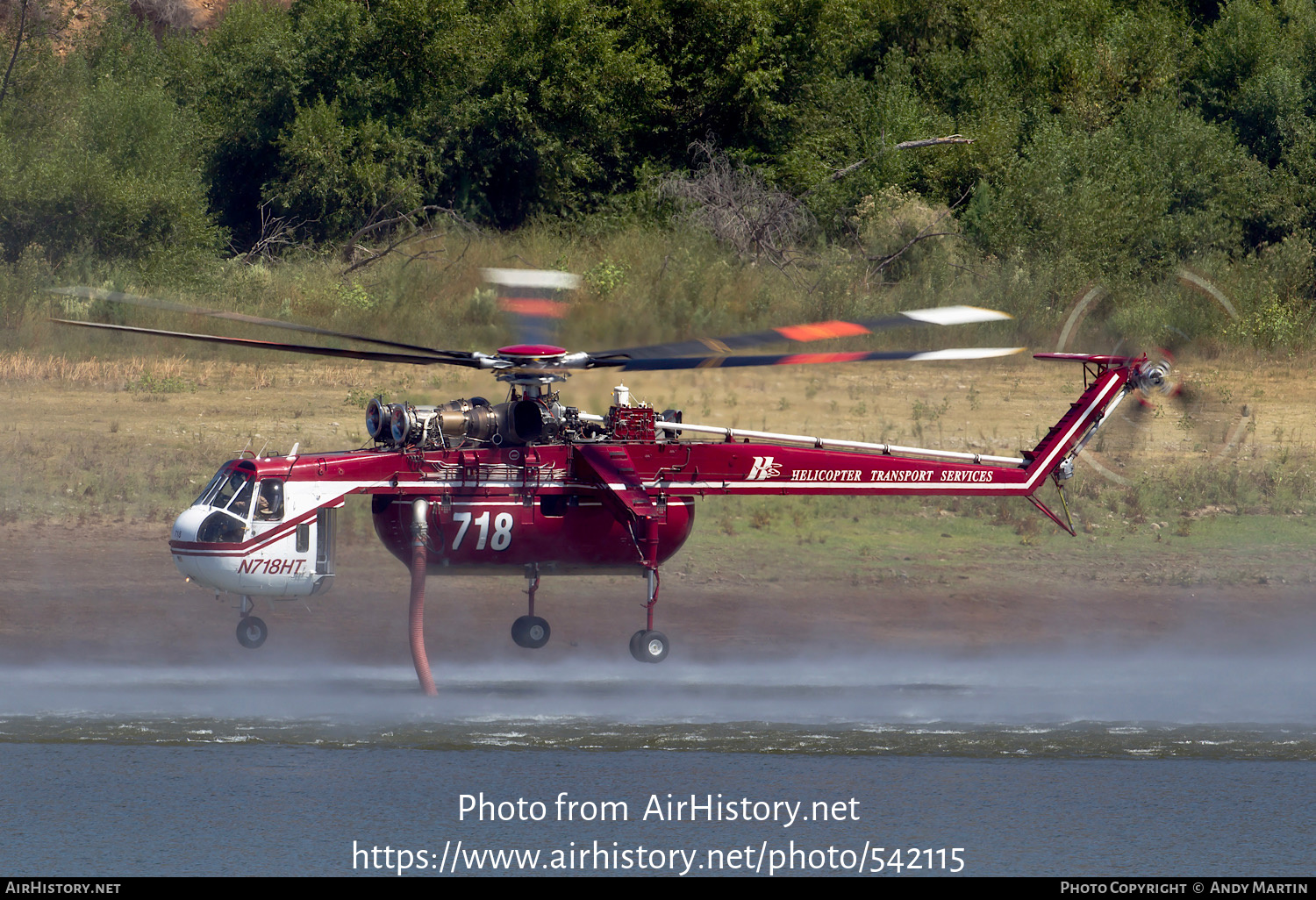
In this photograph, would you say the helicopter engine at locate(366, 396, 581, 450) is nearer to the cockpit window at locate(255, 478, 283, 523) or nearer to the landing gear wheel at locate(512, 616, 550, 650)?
the cockpit window at locate(255, 478, 283, 523)

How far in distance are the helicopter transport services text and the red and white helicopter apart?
2.48 m

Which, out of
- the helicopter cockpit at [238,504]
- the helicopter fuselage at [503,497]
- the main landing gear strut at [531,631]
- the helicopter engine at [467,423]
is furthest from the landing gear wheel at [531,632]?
the helicopter cockpit at [238,504]

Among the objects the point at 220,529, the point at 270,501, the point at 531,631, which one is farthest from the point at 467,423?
the point at 220,529

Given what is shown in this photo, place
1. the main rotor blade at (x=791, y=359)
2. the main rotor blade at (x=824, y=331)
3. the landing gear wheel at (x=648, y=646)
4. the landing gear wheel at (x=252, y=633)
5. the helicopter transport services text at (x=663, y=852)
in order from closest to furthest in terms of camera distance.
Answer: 1. the helicopter transport services text at (x=663, y=852)
2. the main rotor blade at (x=824, y=331)
3. the main rotor blade at (x=791, y=359)
4. the landing gear wheel at (x=252, y=633)
5. the landing gear wheel at (x=648, y=646)

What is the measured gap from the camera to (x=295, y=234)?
128 feet

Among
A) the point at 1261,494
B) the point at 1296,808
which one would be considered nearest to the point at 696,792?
the point at 1296,808

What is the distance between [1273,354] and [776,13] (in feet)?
53.8

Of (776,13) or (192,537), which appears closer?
(192,537)

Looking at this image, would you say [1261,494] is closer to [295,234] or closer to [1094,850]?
[1094,850]

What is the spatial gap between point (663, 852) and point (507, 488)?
14.9 feet

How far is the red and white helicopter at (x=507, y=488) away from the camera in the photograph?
53.2 ft

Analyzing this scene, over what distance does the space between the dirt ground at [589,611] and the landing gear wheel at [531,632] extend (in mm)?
2354

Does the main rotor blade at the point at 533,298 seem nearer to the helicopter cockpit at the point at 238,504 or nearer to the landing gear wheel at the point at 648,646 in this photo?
the helicopter cockpit at the point at 238,504

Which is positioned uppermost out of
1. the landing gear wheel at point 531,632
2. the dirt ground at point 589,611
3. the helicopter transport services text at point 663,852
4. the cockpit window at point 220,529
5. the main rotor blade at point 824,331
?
the main rotor blade at point 824,331
